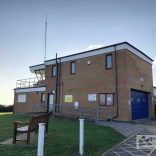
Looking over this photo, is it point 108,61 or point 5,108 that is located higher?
point 108,61

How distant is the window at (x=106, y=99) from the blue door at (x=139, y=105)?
2.03m

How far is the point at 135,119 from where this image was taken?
1920 centimetres

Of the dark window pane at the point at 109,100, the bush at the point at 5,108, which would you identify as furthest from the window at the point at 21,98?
the dark window pane at the point at 109,100

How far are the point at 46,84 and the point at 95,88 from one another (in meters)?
7.44

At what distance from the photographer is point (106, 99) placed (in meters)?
19.2

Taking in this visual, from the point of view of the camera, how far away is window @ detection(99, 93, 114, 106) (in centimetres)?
1878

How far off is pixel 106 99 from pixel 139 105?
384 centimetres

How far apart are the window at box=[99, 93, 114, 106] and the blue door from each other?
2.03 meters

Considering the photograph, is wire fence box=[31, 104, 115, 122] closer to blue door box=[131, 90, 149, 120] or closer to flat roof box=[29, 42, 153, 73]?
blue door box=[131, 90, 149, 120]

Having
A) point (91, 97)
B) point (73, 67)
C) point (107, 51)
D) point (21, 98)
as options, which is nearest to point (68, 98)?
point (91, 97)

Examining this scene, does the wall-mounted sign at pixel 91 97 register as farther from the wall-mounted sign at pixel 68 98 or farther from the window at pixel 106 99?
the wall-mounted sign at pixel 68 98

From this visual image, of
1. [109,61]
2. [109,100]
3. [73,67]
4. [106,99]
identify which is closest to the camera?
[109,100]

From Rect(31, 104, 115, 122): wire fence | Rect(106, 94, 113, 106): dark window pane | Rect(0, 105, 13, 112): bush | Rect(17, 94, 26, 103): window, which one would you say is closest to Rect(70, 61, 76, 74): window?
Rect(31, 104, 115, 122): wire fence

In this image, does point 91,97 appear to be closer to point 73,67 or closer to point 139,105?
point 73,67
